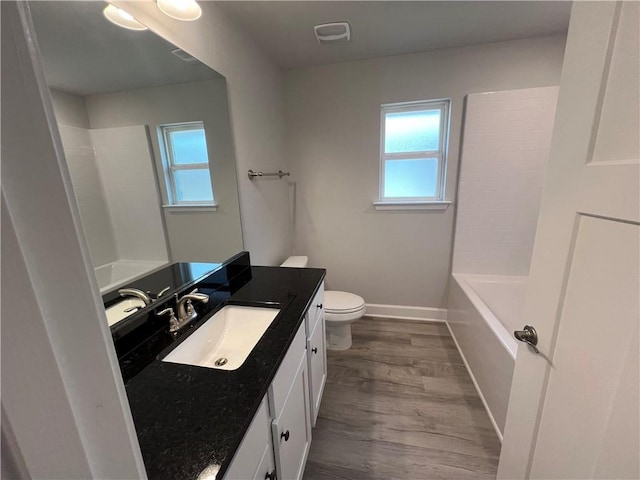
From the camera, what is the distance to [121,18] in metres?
0.93

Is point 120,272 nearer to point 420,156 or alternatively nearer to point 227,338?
point 227,338

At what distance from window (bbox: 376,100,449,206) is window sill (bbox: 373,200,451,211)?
0.02 meters

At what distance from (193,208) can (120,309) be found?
22.8 inches

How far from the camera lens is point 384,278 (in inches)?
105

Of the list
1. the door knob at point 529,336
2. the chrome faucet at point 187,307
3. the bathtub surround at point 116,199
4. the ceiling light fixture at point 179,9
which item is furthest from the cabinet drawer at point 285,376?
the ceiling light fixture at point 179,9

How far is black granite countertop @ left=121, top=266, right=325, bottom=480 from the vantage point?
56 cm

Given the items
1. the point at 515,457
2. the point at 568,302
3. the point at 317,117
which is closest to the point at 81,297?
the point at 568,302

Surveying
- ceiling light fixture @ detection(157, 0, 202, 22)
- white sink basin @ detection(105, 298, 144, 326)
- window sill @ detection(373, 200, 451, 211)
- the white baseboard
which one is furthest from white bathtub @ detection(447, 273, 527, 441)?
ceiling light fixture @ detection(157, 0, 202, 22)

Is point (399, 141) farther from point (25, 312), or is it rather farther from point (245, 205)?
point (25, 312)

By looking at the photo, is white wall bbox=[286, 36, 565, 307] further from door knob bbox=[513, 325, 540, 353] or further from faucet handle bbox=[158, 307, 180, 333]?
faucet handle bbox=[158, 307, 180, 333]

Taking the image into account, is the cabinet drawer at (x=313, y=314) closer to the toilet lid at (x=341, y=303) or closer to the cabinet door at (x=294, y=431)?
the cabinet door at (x=294, y=431)

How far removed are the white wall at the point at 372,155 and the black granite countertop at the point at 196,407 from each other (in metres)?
1.67

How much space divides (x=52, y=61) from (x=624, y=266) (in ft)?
5.07

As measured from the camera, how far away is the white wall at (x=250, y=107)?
1.24 m
